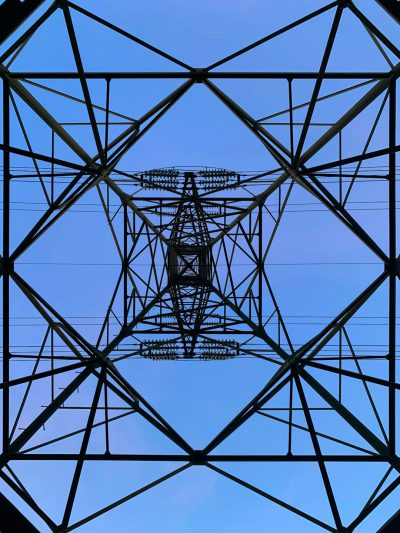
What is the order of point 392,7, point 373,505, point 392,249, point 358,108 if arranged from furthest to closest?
point 358,108 → point 392,249 → point 373,505 → point 392,7

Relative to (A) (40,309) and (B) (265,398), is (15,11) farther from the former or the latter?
(B) (265,398)

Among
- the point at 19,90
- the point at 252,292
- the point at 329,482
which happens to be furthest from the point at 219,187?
the point at 329,482

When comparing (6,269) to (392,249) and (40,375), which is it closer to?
(40,375)

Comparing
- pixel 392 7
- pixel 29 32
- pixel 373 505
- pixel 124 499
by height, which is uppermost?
pixel 29 32

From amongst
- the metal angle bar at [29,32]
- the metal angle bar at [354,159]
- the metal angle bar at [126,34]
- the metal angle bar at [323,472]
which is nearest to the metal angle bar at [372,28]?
the metal angle bar at [354,159]

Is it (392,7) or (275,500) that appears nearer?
(392,7)

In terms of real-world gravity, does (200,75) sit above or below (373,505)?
above

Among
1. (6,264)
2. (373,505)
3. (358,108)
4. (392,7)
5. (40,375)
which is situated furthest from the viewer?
(358,108)

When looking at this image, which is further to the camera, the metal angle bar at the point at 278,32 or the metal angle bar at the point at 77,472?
the metal angle bar at the point at 278,32

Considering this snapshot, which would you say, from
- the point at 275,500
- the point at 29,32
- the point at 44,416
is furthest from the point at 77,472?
the point at 29,32

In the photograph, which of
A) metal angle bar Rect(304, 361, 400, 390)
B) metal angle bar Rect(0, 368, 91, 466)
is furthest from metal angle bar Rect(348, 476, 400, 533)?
metal angle bar Rect(0, 368, 91, 466)

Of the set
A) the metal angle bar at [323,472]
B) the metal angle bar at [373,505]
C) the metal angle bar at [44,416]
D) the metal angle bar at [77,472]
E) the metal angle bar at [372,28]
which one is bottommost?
the metal angle bar at [373,505]

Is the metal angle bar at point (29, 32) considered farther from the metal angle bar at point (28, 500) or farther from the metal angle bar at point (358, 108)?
the metal angle bar at point (28, 500)
